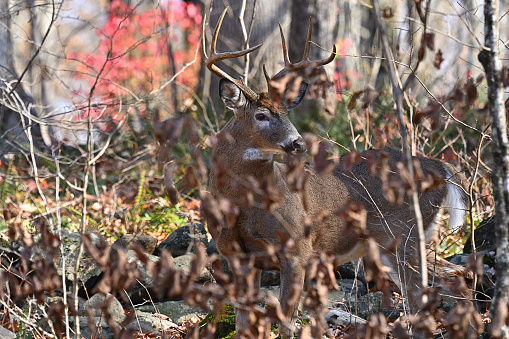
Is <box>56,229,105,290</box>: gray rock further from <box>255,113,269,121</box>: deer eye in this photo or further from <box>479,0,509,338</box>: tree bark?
<box>479,0,509,338</box>: tree bark

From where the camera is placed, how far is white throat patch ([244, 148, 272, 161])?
15.6 feet

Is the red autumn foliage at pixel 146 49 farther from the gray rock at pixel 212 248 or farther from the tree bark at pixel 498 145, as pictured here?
the tree bark at pixel 498 145

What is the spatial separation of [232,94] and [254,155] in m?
0.51

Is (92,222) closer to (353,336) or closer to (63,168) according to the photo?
(63,168)

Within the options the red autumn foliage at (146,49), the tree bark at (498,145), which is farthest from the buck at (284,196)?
the red autumn foliage at (146,49)

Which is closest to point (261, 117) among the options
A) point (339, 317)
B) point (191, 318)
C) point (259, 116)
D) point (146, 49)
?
point (259, 116)

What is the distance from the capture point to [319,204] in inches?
205

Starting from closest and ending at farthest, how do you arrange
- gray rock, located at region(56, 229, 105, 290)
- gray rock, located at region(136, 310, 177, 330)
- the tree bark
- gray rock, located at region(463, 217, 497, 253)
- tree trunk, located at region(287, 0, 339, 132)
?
the tree bark → gray rock, located at region(136, 310, 177, 330) → gray rock, located at region(56, 229, 105, 290) → gray rock, located at region(463, 217, 497, 253) → tree trunk, located at region(287, 0, 339, 132)

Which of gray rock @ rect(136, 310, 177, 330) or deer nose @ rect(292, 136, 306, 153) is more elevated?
deer nose @ rect(292, 136, 306, 153)

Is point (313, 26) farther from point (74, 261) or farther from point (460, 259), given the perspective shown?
point (74, 261)

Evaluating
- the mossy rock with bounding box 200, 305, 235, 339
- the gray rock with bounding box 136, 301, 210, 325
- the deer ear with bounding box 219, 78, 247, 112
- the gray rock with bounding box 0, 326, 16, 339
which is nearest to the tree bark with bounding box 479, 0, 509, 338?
the deer ear with bounding box 219, 78, 247, 112

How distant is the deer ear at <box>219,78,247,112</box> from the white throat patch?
0.37 meters

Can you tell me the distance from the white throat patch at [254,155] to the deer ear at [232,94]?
14.4 inches

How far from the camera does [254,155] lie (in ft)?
15.6
